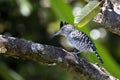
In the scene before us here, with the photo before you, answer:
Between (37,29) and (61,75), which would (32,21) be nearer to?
(37,29)

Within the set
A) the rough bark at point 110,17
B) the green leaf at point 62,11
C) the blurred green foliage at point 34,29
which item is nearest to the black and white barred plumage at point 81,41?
the blurred green foliage at point 34,29

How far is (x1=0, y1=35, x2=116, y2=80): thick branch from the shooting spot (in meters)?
1.24

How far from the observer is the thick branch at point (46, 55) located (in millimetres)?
1237

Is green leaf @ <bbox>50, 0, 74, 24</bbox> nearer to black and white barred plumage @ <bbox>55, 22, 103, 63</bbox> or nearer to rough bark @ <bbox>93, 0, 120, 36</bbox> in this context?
rough bark @ <bbox>93, 0, 120, 36</bbox>

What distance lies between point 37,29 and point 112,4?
172 centimetres

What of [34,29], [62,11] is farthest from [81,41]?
[62,11]

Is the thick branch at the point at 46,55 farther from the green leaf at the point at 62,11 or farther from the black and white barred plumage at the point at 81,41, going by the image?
the black and white barred plumage at the point at 81,41

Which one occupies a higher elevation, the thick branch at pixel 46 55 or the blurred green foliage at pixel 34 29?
the thick branch at pixel 46 55

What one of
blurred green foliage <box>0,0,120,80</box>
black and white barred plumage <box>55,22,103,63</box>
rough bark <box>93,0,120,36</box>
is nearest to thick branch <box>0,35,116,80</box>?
rough bark <box>93,0,120,36</box>

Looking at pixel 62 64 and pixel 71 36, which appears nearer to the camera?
pixel 62 64

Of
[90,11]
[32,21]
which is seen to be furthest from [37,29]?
[90,11]

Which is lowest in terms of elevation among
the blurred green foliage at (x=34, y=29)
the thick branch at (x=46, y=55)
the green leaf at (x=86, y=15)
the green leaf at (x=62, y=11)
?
the blurred green foliage at (x=34, y=29)

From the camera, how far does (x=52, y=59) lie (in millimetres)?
1241

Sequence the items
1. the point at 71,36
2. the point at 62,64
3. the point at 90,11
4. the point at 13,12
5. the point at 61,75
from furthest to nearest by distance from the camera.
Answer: the point at 13,12
the point at 61,75
the point at 71,36
the point at 62,64
the point at 90,11
